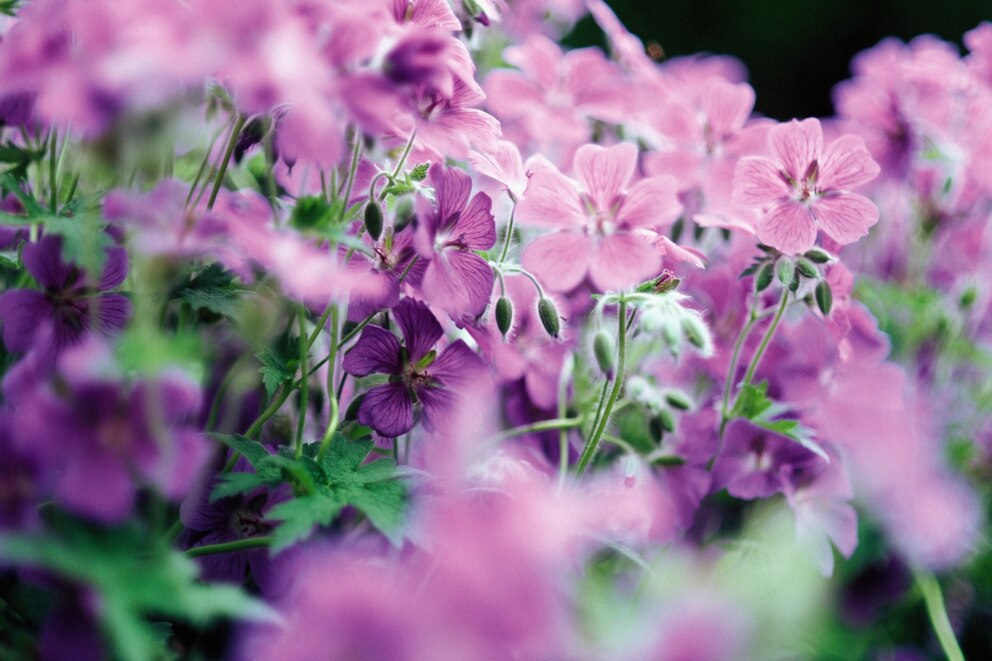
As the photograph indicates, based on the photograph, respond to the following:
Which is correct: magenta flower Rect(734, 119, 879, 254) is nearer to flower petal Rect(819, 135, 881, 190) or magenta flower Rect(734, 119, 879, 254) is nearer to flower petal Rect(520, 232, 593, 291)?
flower petal Rect(819, 135, 881, 190)

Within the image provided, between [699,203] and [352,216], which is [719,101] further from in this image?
[352,216]

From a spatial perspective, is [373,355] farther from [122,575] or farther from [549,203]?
[122,575]

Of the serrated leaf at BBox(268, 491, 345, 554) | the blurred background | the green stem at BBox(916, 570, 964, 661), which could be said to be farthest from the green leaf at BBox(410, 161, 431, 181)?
the blurred background

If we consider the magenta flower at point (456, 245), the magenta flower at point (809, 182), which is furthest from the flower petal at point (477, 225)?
the magenta flower at point (809, 182)

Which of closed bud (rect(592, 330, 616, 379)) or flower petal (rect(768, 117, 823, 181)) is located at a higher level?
flower petal (rect(768, 117, 823, 181))

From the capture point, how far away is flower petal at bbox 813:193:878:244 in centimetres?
70

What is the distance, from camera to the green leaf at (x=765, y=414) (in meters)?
0.72

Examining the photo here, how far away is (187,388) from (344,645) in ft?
0.54

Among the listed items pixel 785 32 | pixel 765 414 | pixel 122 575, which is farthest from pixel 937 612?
pixel 785 32

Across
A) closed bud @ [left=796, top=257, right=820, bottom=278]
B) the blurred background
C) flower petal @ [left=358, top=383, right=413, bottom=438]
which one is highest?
closed bud @ [left=796, top=257, right=820, bottom=278]

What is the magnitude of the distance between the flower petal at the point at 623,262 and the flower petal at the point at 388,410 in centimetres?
15

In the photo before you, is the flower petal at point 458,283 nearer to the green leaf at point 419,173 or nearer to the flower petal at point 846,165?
the green leaf at point 419,173

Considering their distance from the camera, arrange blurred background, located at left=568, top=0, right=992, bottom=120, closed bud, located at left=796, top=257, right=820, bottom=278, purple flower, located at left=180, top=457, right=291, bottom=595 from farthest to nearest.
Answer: blurred background, located at left=568, top=0, right=992, bottom=120, closed bud, located at left=796, top=257, right=820, bottom=278, purple flower, located at left=180, top=457, right=291, bottom=595

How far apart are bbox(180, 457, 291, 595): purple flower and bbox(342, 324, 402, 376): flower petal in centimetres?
9
